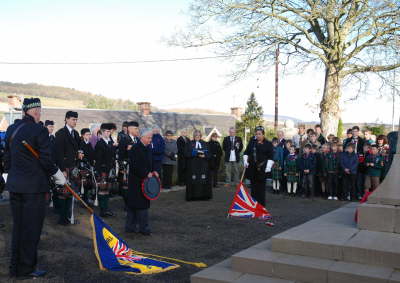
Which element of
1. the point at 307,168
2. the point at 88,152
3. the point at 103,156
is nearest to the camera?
the point at 103,156

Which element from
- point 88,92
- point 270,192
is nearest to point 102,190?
point 270,192

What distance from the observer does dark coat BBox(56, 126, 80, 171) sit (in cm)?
852

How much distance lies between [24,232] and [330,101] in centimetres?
1740

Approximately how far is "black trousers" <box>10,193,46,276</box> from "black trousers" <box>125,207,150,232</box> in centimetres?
252

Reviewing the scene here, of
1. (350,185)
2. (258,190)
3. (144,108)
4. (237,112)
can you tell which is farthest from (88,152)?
(237,112)

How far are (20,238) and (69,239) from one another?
2.12m

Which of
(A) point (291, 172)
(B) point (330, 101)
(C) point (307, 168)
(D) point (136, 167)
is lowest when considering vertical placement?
(A) point (291, 172)

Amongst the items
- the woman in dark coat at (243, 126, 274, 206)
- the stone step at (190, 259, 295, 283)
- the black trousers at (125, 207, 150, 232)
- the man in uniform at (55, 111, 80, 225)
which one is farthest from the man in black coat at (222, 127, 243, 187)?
the stone step at (190, 259, 295, 283)

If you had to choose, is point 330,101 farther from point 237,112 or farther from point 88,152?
point 237,112

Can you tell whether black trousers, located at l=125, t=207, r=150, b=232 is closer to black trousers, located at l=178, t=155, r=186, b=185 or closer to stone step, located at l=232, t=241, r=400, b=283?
stone step, located at l=232, t=241, r=400, b=283

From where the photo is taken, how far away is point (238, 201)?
980 cm

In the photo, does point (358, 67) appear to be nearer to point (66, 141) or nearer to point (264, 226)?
point (264, 226)

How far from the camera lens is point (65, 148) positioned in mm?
8609

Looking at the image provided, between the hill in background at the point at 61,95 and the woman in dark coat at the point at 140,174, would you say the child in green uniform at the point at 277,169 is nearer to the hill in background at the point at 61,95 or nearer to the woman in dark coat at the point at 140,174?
the woman in dark coat at the point at 140,174
